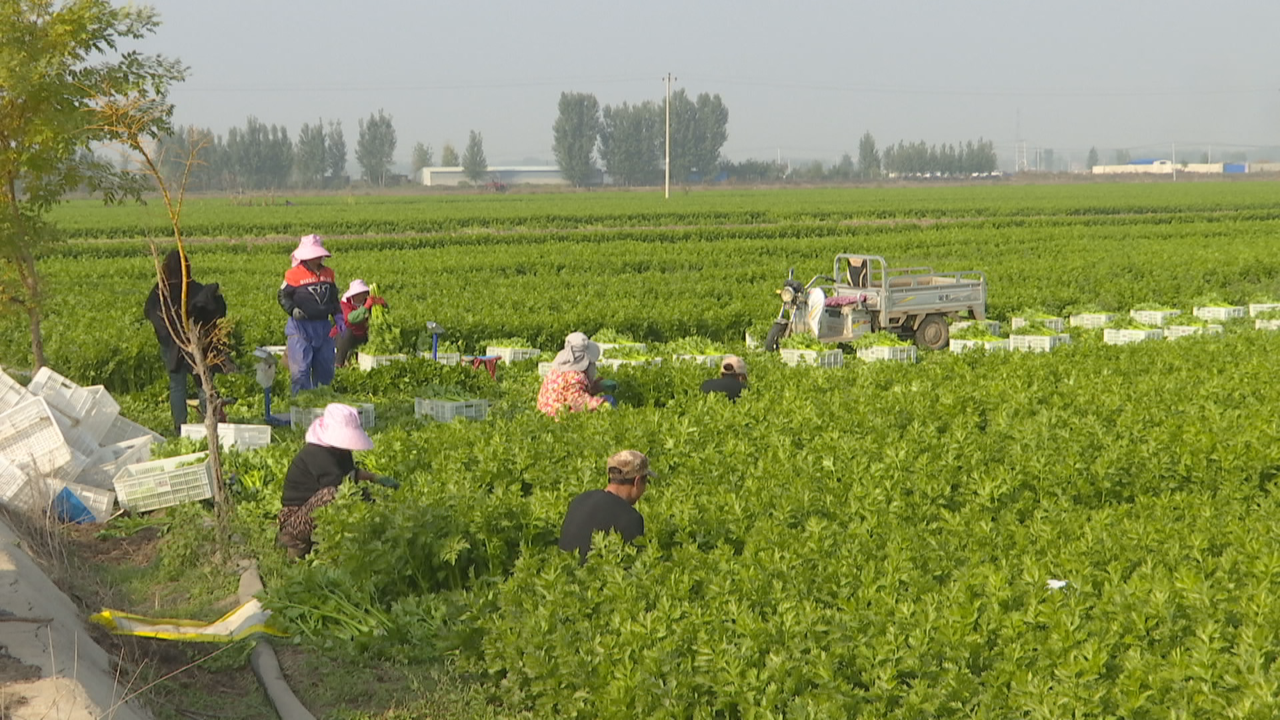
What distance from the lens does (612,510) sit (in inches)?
273

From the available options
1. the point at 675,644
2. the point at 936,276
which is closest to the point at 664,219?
the point at 936,276

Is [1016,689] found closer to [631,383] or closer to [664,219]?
[631,383]

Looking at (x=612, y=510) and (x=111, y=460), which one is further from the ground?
(x=612, y=510)

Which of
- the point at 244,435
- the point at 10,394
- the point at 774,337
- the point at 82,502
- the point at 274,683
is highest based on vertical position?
the point at 10,394

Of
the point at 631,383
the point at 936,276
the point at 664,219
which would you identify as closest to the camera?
the point at 631,383

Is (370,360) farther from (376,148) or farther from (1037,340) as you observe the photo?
(376,148)

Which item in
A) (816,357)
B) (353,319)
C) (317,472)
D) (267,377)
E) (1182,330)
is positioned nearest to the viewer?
(317,472)

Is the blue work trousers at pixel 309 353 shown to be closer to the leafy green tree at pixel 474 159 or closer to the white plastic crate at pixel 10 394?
the white plastic crate at pixel 10 394

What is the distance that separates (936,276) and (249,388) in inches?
463

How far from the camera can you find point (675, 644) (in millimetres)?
5344

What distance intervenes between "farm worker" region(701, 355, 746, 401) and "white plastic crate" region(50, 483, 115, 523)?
5.46 metres

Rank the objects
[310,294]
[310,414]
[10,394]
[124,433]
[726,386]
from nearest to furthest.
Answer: [10,394]
[124,433]
[310,414]
[726,386]
[310,294]

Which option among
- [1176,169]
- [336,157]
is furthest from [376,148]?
[1176,169]

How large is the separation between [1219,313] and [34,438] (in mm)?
19239
